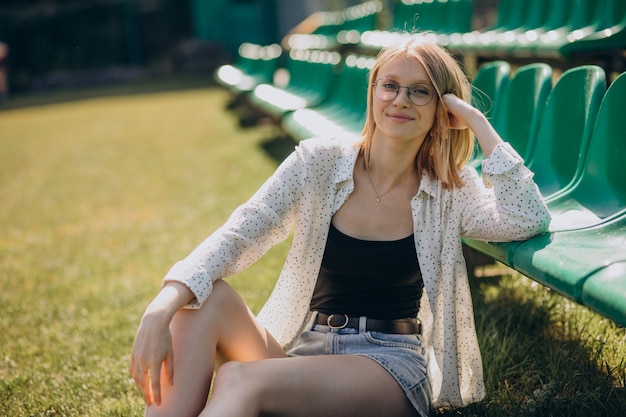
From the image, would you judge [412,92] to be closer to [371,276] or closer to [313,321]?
[371,276]

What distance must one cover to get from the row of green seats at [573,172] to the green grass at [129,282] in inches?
18.1

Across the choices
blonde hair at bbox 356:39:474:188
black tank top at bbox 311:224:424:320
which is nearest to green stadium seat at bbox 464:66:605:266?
blonde hair at bbox 356:39:474:188

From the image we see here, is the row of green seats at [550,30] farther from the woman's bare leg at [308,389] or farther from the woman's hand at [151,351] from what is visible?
the woman's hand at [151,351]

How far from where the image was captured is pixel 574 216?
98.0 inches

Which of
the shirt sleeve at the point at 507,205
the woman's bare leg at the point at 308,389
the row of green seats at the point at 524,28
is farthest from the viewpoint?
the row of green seats at the point at 524,28

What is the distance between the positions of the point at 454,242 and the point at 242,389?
0.75 m

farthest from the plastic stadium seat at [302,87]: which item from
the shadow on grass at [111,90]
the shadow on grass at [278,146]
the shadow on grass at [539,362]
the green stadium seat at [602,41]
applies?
the shadow on grass at [111,90]

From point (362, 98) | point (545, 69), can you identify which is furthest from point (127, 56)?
point (545, 69)

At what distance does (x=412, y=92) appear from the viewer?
2213 mm

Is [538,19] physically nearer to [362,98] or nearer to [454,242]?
[362,98]

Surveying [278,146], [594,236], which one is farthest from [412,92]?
[278,146]

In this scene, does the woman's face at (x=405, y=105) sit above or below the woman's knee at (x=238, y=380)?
above

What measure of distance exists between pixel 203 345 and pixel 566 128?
1.63m

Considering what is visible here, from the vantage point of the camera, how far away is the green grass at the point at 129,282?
8.38 ft
